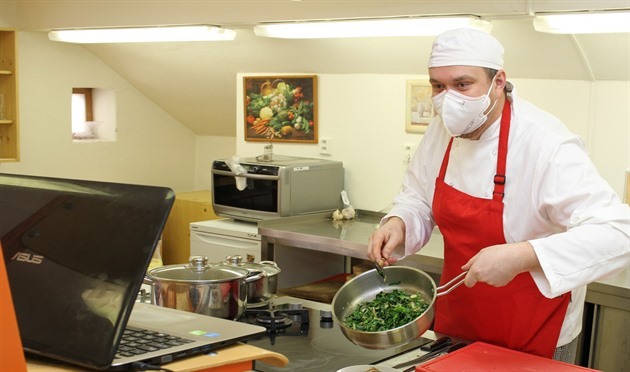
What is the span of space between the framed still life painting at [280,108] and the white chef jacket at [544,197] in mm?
2237

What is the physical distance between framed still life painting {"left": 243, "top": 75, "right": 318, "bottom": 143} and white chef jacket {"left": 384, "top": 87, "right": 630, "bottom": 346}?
224cm

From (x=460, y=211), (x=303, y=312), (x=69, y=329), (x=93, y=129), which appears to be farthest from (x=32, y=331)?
(x=93, y=129)

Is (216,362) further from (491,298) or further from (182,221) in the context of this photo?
(182,221)

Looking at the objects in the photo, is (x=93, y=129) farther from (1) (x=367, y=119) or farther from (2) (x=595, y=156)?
(2) (x=595, y=156)

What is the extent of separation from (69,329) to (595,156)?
2.74m

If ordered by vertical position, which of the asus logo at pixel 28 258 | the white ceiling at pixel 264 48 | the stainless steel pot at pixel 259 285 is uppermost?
the white ceiling at pixel 264 48

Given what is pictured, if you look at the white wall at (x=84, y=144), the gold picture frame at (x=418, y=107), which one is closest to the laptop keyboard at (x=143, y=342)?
the gold picture frame at (x=418, y=107)

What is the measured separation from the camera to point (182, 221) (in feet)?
16.9

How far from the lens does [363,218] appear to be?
14.0 feet

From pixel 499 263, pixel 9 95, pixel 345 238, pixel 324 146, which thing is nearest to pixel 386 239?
pixel 499 263

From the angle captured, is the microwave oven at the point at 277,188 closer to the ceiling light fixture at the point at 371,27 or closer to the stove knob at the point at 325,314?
the ceiling light fixture at the point at 371,27

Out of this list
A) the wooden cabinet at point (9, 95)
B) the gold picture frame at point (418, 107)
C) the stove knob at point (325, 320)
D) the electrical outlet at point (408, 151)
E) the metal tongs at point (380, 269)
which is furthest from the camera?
the wooden cabinet at point (9, 95)

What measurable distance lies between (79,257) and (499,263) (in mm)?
851

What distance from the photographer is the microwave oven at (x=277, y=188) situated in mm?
4016
